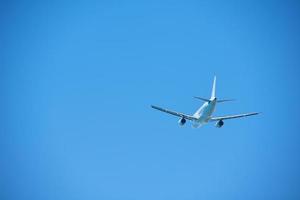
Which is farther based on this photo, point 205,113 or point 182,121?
point 182,121

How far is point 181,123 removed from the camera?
2611 inches

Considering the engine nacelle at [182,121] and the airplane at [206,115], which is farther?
the engine nacelle at [182,121]

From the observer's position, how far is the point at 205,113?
61031mm

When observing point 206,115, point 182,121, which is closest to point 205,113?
point 206,115

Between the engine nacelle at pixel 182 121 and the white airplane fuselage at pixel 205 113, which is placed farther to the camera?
the engine nacelle at pixel 182 121

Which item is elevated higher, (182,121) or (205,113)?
(182,121)

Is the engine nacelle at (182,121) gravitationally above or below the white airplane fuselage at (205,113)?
above

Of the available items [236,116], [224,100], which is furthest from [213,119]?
[224,100]

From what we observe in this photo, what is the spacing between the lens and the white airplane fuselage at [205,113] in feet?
193

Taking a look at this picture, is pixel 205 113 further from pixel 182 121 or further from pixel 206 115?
pixel 182 121

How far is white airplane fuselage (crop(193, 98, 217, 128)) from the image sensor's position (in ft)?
193

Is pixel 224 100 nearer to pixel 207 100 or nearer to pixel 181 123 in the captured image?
pixel 207 100

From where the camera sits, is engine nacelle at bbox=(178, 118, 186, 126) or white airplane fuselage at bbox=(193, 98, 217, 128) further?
engine nacelle at bbox=(178, 118, 186, 126)

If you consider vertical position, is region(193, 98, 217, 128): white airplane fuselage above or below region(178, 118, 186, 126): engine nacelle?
below
